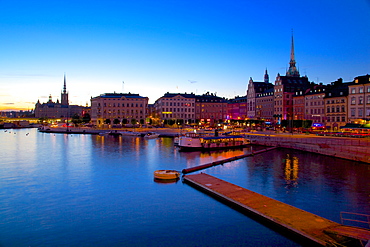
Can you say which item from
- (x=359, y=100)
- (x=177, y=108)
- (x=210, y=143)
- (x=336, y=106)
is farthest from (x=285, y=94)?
(x=210, y=143)

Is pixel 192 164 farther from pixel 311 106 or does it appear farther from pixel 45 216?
pixel 311 106

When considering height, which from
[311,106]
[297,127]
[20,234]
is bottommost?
[20,234]

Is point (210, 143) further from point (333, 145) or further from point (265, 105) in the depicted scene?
point (265, 105)

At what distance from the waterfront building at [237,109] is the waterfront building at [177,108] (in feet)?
60.9

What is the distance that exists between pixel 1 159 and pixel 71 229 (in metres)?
37.2

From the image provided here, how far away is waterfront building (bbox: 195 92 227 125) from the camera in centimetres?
14075

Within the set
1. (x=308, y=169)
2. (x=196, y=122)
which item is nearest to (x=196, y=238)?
(x=308, y=169)

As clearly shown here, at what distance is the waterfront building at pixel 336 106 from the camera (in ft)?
245

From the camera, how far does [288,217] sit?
1830cm

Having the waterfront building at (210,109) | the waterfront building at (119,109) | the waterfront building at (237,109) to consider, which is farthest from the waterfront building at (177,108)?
the waterfront building at (237,109)

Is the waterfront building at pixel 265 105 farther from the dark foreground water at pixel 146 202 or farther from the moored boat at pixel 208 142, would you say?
the dark foreground water at pixel 146 202

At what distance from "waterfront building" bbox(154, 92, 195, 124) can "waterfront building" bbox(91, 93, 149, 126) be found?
1130cm

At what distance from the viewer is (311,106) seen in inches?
3529

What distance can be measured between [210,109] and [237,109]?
526 inches
